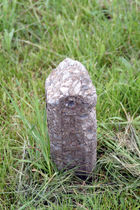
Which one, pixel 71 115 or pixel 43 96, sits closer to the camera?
pixel 71 115

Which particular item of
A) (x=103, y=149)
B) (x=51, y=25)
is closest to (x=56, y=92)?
(x=103, y=149)

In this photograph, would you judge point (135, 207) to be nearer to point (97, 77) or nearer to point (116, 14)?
point (97, 77)

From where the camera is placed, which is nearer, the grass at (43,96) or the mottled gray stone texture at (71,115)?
the mottled gray stone texture at (71,115)

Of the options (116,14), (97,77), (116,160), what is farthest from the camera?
(116,14)

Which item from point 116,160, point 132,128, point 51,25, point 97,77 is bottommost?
point 116,160

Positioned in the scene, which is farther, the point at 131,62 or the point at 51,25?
the point at 51,25
